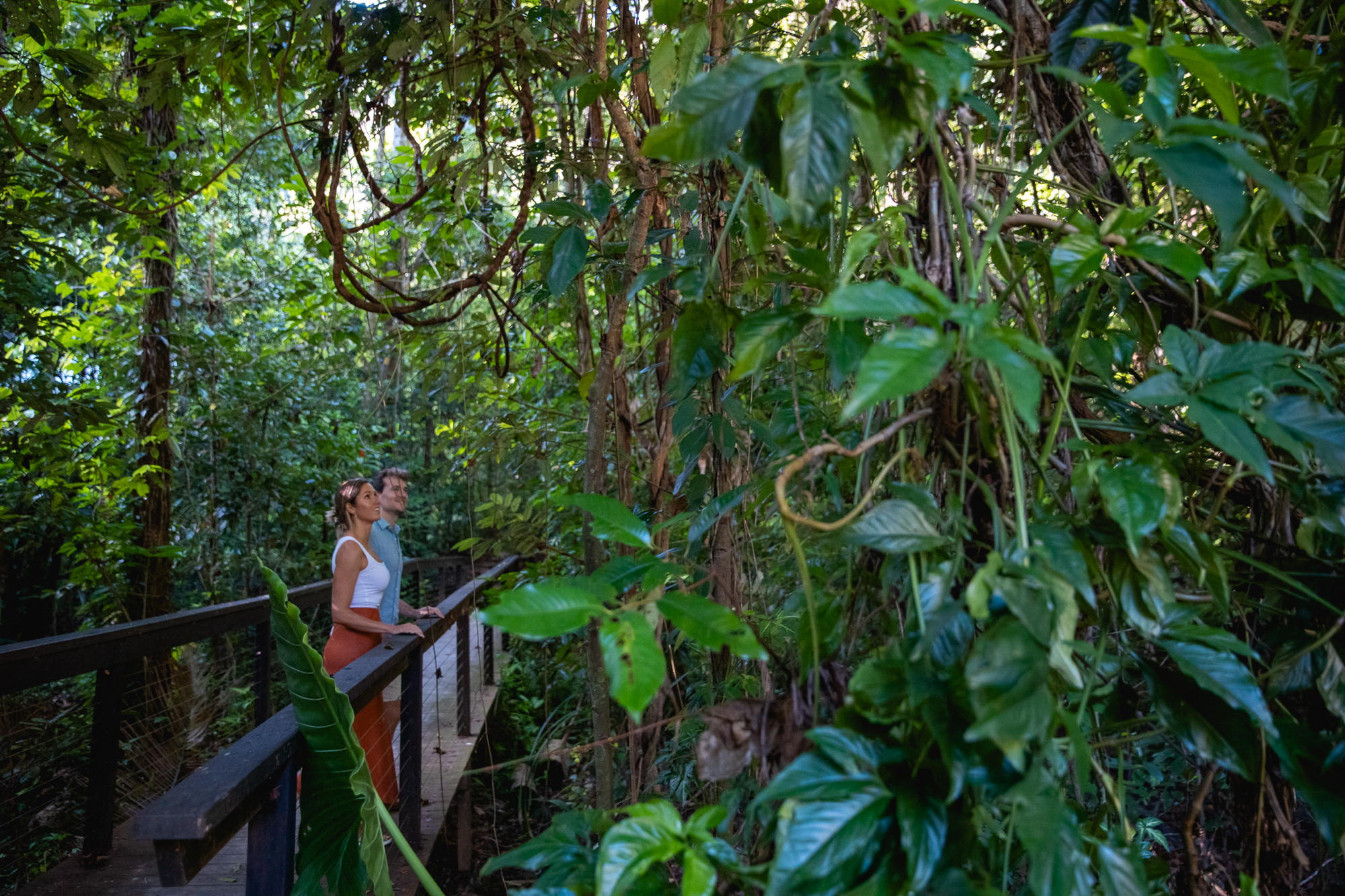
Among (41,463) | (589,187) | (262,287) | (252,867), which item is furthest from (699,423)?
(262,287)

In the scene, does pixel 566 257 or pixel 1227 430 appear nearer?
pixel 1227 430

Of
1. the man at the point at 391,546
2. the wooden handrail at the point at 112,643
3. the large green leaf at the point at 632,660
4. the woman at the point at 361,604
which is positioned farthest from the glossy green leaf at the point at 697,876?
the man at the point at 391,546

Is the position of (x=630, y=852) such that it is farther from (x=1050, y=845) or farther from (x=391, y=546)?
(x=391, y=546)

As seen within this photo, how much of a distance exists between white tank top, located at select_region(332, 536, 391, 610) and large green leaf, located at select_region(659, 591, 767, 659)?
2887 mm

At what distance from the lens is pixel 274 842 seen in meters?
1.31

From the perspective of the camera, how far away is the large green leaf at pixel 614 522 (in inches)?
26.5

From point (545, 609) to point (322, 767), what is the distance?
108 centimetres

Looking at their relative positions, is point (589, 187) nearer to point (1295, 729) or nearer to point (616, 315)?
point (616, 315)

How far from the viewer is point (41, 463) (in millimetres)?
3691

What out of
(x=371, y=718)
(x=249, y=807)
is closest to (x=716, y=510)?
(x=249, y=807)

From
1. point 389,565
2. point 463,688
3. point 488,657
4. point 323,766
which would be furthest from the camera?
point 488,657

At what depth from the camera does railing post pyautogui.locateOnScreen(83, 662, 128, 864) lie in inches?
92.6

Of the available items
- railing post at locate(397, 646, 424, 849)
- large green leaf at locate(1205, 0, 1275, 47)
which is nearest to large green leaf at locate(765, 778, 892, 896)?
large green leaf at locate(1205, 0, 1275, 47)

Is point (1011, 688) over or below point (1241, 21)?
below
